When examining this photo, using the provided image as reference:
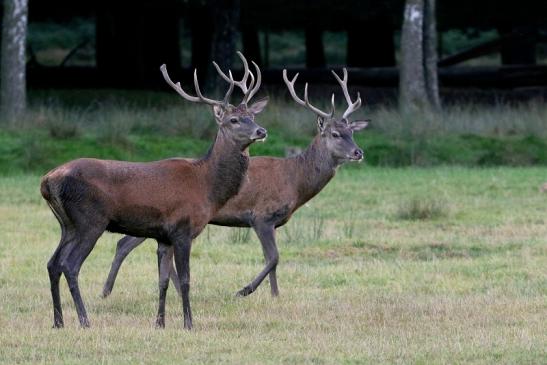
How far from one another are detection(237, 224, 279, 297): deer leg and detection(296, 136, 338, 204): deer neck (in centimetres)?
54

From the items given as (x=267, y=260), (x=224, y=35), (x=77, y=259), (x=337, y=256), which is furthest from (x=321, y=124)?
(x=224, y=35)

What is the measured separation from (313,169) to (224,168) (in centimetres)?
198

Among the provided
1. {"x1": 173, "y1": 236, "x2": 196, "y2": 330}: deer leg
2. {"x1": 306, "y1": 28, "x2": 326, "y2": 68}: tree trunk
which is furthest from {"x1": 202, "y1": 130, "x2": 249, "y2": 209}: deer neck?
{"x1": 306, "y1": 28, "x2": 326, "y2": 68}: tree trunk

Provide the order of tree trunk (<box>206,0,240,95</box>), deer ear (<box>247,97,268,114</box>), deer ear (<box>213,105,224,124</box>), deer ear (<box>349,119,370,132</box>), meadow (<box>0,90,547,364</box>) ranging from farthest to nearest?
tree trunk (<box>206,0,240,95</box>)
deer ear (<box>349,119,370,132</box>)
deer ear (<box>247,97,268,114</box>)
deer ear (<box>213,105,224,124</box>)
meadow (<box>0,90,547,364</box>)

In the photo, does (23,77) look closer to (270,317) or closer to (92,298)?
(92,298)

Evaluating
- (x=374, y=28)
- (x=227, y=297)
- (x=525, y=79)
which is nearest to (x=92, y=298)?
(x=227, y=297)

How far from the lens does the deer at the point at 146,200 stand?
878 centimetres

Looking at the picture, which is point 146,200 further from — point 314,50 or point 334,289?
point 314,50

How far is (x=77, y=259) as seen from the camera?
8859 mm

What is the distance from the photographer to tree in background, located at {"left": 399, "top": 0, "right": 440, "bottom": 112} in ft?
70.7

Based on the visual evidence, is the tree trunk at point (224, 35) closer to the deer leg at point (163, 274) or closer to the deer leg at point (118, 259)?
the deer leg at point (118, 259)

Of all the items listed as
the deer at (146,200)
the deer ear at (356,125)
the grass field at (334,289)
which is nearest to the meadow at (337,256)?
the grass field at (334,289)

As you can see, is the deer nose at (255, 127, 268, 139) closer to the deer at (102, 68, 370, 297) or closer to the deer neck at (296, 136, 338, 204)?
the deer at (102, 68, 370, 297)

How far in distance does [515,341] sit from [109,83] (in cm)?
2018
